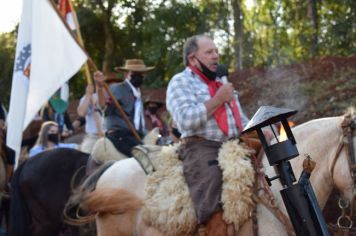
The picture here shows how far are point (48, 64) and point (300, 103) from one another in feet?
16.5

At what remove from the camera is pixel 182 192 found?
15.3 ft

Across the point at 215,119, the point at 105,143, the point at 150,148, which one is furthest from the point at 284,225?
the point at 105,143

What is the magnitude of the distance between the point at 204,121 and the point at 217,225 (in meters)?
0.74

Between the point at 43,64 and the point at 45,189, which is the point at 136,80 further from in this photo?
the point at 45,189

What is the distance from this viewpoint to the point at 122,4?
2291 cm

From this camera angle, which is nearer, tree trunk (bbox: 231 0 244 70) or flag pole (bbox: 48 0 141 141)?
flag pole (bbox: 48 0 141 141)

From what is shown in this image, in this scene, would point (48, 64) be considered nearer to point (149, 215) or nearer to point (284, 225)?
point (149, 215)

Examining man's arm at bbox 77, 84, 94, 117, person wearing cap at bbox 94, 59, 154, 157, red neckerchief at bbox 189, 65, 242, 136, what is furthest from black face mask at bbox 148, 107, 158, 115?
red neckerchief at bbox 189, 65, 242, 136

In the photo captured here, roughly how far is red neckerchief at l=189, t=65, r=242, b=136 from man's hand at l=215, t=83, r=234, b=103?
105mm

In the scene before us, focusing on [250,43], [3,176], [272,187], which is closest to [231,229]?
[272,187]

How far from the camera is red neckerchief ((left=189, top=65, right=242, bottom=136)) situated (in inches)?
186

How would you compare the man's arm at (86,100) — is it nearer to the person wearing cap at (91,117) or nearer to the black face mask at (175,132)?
the person wearing cap at (91,117)

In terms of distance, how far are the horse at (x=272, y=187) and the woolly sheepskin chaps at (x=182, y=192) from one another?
0.11 meters

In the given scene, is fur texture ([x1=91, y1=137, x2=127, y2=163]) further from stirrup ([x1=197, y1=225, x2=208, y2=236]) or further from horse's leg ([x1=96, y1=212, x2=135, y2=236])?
stirrup ([x1=197, y1=225, x2=208, y2=236])
